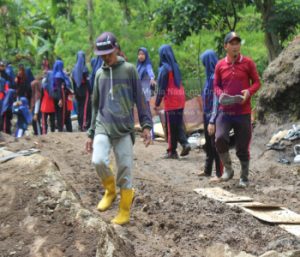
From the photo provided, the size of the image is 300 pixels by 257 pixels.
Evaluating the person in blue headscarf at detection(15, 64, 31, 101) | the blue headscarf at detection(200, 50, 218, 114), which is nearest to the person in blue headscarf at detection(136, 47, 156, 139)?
the blue headscarf at detection(200, 50, 218, 114)

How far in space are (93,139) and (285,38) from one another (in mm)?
8520

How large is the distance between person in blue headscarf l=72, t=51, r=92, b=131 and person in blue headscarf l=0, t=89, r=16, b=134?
63.6 inches

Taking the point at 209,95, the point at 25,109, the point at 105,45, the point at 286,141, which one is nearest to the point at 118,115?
the point at 105,45

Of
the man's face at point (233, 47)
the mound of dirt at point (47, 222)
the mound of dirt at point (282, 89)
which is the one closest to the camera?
the mound of dirt at point (47, 222)

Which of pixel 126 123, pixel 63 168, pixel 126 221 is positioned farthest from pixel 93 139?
pixel 63 168

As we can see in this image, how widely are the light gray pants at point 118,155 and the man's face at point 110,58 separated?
0.69 m

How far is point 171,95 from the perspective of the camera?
10297 millimetres

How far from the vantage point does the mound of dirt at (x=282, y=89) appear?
1138cm

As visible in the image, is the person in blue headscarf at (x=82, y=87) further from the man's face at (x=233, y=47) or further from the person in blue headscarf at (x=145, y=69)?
the man's face at (x=233, y=47)

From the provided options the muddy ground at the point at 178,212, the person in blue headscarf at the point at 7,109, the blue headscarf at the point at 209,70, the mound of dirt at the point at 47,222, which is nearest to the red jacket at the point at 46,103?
the person in blue headscarf at the point at 7,109

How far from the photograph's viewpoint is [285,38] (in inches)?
530

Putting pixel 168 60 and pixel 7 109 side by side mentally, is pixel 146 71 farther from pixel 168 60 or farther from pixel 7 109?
pixel 7 109

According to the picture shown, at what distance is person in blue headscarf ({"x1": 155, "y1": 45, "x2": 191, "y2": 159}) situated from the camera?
1011 cm

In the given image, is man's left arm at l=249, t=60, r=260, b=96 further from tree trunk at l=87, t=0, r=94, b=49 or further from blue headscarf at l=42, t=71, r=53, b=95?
tree trunk at l=87, t=0, r=94, b=49
